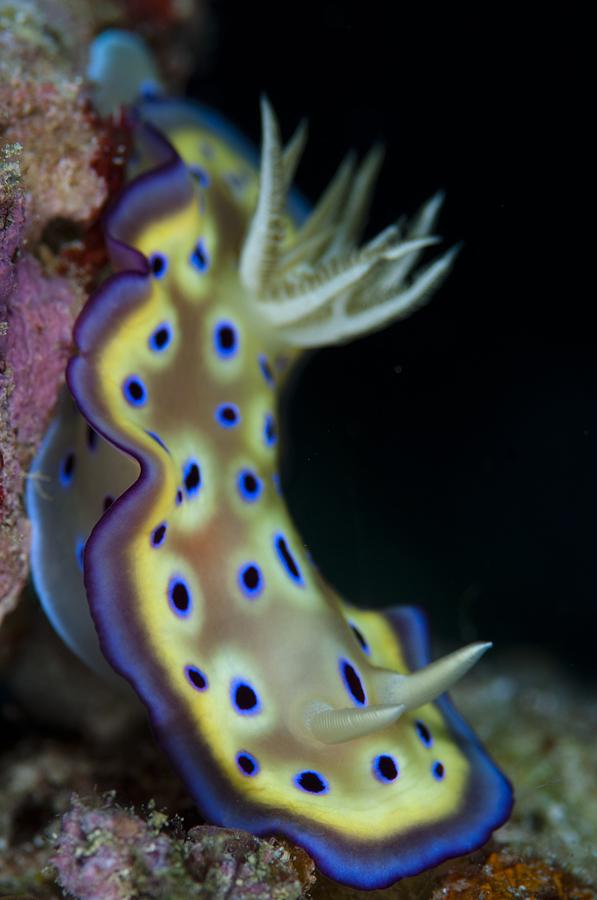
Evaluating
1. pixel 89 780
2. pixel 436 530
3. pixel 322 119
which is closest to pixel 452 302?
pixel 322 119

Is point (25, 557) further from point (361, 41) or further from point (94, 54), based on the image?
point (361, 41)

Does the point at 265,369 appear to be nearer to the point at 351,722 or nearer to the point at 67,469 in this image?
the point at 67,469

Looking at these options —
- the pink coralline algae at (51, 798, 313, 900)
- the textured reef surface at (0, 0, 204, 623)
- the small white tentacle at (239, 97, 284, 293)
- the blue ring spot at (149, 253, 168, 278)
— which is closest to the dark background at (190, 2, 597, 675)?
the small white tentacle at (239, 97, 284, 293)

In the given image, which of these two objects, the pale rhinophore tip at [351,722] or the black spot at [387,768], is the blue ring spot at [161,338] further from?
the black spot at [387,768]

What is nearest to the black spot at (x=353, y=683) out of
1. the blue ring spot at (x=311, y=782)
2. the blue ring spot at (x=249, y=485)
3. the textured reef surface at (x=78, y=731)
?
the blue ring spot at (x=311, y=782)

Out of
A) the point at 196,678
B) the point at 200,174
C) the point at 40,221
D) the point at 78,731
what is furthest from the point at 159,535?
the point at 200,174

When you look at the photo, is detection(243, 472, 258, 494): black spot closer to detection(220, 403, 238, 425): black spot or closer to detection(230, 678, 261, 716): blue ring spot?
detection(220, 403, 238, 425): black spot
